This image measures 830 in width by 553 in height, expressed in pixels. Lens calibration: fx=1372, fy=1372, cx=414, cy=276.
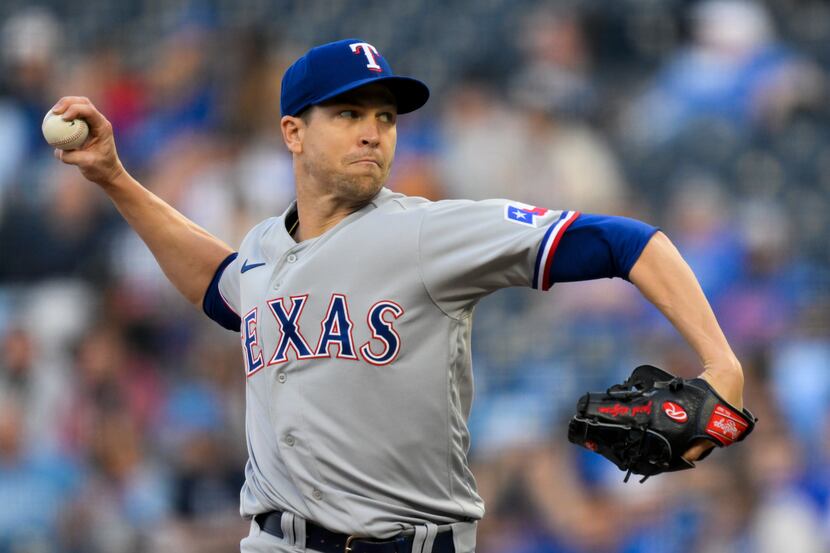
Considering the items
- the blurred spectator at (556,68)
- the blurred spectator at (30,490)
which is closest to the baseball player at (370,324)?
the blurred spectator at (30,490)

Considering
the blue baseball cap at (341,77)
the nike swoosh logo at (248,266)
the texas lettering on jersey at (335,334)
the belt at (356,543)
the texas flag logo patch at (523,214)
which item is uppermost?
the blue baseball cap at (341,77)

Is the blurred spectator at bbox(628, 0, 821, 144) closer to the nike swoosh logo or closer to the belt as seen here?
the nike swoosh logo

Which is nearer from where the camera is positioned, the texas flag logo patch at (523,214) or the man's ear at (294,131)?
the texas flag logo patch at (523,214)

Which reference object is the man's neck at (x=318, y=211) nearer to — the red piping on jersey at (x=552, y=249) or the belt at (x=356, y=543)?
the red piping on jersey at (x=552, y=249)

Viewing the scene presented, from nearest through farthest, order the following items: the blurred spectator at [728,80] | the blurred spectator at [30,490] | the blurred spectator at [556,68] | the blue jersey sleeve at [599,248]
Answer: the blue jersey sleeve at [599,248], the blurred spectator at [30,490], the blurred spectator at [728,80], the blurred spectator at [556,68]

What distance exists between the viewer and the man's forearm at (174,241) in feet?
10.8

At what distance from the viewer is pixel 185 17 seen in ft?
28.4

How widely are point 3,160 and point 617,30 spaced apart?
359 cm

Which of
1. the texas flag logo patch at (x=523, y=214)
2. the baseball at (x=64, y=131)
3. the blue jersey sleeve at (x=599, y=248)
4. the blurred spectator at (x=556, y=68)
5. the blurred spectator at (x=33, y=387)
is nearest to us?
the blue jersey sleeve at (x=599, y=248)

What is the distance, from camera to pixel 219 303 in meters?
3.26

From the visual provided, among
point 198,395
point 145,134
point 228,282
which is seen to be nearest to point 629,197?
point 198,395

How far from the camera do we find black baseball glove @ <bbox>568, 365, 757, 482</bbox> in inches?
95.2

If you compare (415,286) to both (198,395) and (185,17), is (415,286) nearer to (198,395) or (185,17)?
(198,395)

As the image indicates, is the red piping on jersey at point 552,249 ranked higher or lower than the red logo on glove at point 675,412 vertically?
higher
